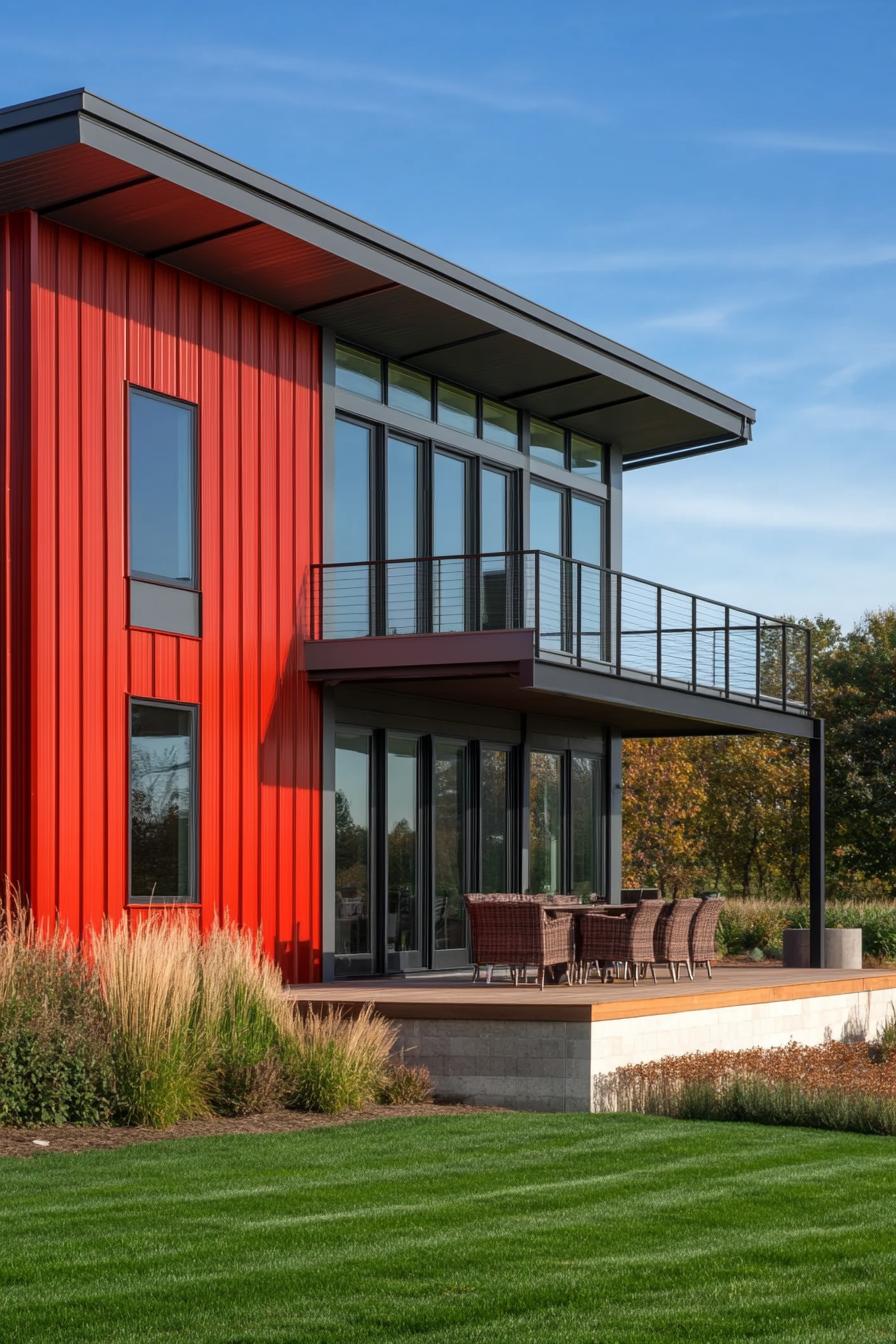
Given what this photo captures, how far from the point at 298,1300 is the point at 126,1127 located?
5.06 m

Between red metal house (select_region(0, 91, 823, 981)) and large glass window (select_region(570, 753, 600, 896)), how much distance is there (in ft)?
0.19

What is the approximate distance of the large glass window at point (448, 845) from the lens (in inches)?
757

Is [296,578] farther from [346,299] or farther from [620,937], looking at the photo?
[620,937]

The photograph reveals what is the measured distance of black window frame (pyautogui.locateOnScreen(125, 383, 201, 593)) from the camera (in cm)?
1533

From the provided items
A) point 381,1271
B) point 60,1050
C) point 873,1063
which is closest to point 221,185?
point 60,1050

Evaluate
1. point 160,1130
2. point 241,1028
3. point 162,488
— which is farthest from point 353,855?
point 160,1130

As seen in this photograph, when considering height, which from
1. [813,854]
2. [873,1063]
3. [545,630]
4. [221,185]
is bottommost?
[873,1063]

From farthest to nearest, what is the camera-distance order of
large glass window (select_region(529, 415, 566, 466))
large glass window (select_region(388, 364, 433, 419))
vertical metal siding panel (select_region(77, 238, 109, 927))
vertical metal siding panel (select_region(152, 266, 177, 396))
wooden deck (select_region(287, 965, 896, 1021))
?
large glass window (select_region(529, 415, 566, 466)) < large glass window (select_region(388, 364, 433, 419)) < vertical metal siding panel (select_region(152, 266, 177, 396)) < vertical metal siding panel (select_region(77, 238, 109, 927)) < wooden deck (select_region(287, 965, 896, 1021))

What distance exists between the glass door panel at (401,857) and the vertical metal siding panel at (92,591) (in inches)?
173

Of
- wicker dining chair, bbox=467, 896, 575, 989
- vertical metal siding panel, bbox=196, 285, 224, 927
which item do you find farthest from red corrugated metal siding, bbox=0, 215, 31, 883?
wicker dining chair, bbox=467, 896, 575, 989

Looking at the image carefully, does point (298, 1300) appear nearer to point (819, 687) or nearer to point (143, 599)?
point (143, 599)

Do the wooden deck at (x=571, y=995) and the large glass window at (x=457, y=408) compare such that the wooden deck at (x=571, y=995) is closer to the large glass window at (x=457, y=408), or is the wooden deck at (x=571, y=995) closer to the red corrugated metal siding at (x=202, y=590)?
the red corrugated metal siding at (x=202, y=590)

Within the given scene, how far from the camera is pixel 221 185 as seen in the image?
47.9 feet

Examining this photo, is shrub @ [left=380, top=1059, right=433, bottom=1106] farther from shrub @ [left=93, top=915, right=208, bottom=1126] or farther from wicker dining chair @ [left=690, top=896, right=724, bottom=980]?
wicker dining chair @ [left=690, top=896, right=724, bottom=980]
